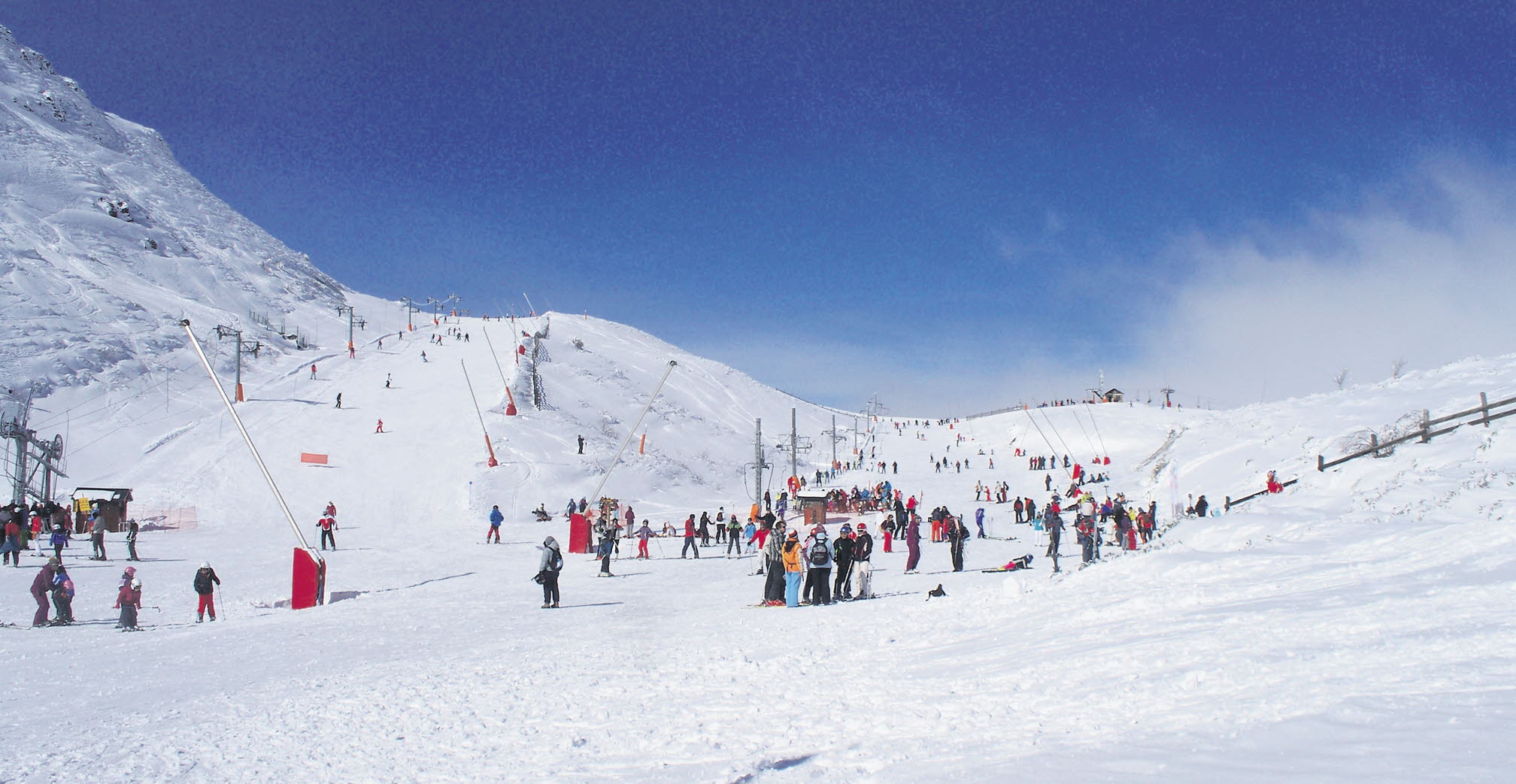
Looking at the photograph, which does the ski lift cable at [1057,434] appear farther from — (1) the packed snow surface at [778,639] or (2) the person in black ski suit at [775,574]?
(2) the person in black ski suit at [775,574]

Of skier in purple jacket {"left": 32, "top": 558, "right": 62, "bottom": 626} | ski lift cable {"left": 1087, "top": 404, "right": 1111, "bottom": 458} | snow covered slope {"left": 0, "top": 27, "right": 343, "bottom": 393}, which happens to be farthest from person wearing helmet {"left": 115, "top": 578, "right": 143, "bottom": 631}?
ski lift cable {"left": 1087, "top": 404, "right": 1111, "bottom": 458}

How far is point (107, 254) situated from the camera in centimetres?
8894

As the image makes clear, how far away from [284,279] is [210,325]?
46.9 meters

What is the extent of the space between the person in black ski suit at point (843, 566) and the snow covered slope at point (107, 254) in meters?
58.6

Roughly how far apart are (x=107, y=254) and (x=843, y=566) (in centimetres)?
10115

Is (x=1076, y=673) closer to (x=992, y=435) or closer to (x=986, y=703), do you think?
(x=986, y=703)

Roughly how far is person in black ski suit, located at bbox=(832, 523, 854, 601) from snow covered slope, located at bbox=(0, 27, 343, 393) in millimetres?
58642

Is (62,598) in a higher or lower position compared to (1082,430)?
lower

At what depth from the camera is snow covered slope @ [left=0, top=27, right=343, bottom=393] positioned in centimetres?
6025

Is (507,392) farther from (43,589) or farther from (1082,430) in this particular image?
(1082,430)

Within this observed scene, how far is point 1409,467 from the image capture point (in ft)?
63.0

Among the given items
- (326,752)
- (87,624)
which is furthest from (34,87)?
(326,752)

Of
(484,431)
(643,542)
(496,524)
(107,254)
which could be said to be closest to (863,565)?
(643,542)

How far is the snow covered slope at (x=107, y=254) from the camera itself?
2372 inches
